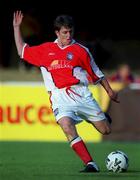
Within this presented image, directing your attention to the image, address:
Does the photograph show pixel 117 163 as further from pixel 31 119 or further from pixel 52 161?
pixel 31 119

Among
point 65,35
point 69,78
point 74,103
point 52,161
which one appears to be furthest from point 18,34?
point 52,161

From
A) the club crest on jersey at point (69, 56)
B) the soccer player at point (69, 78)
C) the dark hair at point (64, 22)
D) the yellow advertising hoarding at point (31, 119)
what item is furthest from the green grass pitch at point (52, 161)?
the dark hair at point (64, 22)

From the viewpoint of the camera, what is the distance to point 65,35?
12.3m

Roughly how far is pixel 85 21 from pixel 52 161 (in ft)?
81.3

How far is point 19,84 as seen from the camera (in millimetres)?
20422

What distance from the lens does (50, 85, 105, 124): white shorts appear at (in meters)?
12.3

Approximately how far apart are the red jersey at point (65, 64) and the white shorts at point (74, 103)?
90 mm

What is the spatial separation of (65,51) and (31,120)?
7.64 meters

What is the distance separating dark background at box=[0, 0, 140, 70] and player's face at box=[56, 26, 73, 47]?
75.6ft

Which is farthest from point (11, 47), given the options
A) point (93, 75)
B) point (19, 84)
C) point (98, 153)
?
point (93, 75)

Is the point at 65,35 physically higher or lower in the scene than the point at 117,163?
higher

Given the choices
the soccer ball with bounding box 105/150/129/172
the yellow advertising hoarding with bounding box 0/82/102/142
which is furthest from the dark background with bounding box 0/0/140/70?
the soccer ball with bounding box 105/150/129/172

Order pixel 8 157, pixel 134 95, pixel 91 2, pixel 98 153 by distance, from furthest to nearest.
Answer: pixel 91 2 < pixel 134 95 < pixel 98 153 < pixel 8 157

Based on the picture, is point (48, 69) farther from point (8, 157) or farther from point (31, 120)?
point (31, 120)
